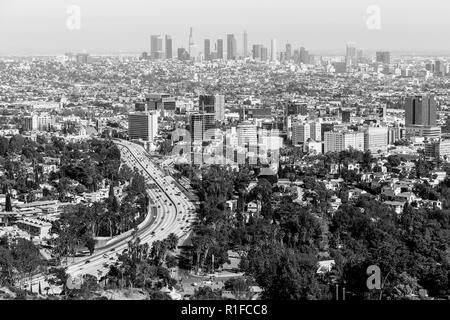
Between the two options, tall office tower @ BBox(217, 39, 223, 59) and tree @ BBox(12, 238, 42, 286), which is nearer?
tree @ BBox(12, 238, 42, 286)

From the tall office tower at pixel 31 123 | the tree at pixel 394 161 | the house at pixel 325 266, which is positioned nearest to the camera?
the house at pixel 325 266

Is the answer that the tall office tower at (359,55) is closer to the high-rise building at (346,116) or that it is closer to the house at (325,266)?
the high-rise building at (346,116)

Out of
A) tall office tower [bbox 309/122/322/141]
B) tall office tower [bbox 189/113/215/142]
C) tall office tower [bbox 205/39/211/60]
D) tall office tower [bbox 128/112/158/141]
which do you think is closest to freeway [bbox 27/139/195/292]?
tall office tower [bbox 189/113/215/142]

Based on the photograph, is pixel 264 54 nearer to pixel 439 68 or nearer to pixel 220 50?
pixel 220 50

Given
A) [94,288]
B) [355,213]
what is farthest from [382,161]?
[94,288]

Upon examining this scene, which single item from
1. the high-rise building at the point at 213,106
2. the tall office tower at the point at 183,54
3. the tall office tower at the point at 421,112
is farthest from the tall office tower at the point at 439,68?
the high-rise building at the point at 213,106

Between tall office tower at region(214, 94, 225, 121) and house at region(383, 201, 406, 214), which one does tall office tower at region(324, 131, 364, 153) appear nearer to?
tall office tower at region(214, 94, 225, 121)
